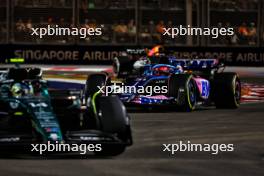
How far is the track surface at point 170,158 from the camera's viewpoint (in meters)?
10.2

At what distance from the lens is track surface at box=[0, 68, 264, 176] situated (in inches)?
401

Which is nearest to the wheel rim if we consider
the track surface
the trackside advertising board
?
the track surface

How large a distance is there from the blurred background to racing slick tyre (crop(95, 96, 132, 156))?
21824mm

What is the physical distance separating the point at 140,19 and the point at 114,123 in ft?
75.0

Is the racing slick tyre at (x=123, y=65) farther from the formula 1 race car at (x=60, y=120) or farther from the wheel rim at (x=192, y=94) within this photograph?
the formula 1 race car at (x=60, y=120)

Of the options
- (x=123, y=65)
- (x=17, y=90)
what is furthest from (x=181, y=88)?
(x=123, y=65)

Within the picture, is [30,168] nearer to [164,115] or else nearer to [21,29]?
[164,115]

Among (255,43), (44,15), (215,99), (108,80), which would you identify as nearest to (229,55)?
(255,43)

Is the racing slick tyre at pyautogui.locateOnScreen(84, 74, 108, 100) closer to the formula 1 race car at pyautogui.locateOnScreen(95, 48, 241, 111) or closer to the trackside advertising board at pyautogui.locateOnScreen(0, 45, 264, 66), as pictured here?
the formula 1 race car at pyautogui.locateOnScreen(95, 48, 241, 111)

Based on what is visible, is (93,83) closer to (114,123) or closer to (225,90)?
(225,90)

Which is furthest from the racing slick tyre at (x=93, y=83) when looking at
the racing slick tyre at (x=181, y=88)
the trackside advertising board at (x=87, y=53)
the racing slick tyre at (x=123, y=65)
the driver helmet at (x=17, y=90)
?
the trackside advertising board at (x=87, y=53)

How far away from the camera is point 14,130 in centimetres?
1155

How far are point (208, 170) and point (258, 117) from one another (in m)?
6.63

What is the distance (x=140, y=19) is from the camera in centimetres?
3409
